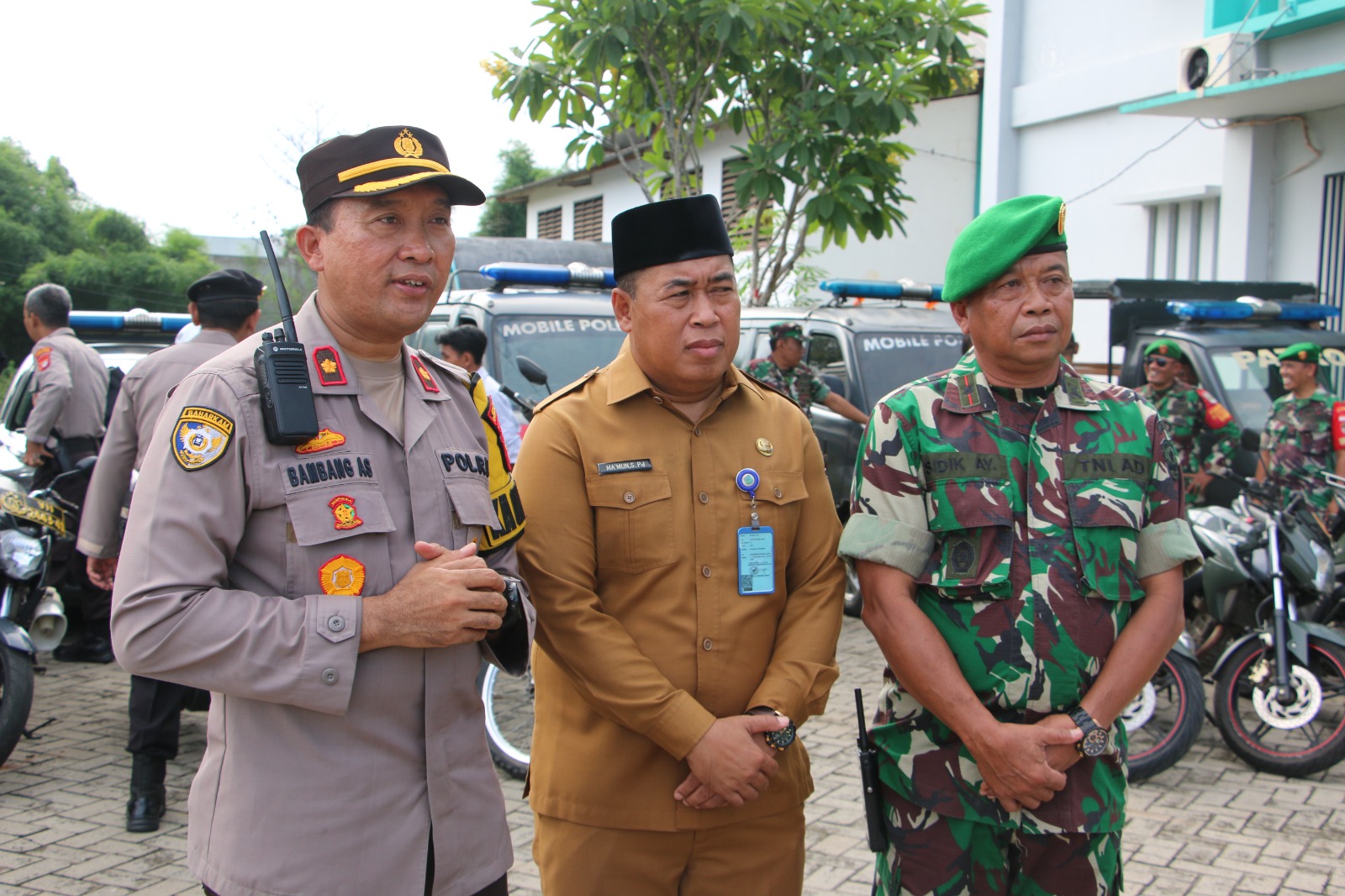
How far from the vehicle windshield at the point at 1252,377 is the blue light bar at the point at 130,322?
8.12 m

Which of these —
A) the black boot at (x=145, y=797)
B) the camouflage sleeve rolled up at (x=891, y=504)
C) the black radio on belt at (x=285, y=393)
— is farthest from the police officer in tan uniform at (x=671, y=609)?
the black boot at (x=145, y=797)

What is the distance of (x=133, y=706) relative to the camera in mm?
4059

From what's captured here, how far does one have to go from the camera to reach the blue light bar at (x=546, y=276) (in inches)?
284

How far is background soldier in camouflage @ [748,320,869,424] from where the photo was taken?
759 cm

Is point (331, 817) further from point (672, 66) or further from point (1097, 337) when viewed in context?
point (1097, 337)

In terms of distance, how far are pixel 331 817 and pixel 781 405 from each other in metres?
1.31

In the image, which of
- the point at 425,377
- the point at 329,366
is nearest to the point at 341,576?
the point at 329,366

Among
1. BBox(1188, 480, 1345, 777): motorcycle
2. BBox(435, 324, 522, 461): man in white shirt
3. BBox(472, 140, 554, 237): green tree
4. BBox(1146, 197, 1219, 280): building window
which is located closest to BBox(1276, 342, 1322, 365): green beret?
BBox(1188, 480, 1345, 777): motorcycle

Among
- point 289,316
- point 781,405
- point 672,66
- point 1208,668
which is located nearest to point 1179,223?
point 672,66

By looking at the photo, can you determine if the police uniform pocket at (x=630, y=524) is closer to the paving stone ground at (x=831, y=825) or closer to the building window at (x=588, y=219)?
the paving stone ground at (x=831, y=825)

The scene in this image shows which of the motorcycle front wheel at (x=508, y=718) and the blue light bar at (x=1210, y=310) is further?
the blue light bar at (x=1210, y=310)

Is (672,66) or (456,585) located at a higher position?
(672,66)

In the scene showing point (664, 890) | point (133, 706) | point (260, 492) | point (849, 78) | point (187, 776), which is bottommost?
point (187, 776)

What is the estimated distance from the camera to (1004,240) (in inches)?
88.5
